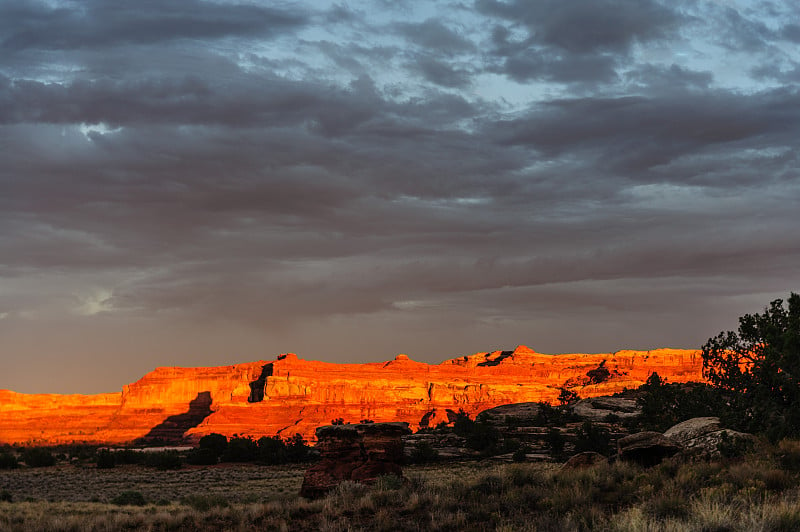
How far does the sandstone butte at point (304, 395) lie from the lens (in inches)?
4859

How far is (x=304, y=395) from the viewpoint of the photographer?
439ft

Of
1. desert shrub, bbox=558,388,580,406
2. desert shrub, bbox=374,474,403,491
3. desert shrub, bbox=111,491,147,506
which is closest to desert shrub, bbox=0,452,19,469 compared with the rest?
desert shrub, bbox=111,491,147,506

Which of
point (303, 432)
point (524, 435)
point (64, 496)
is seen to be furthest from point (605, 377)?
point (64, 496)

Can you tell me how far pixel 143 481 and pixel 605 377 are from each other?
394 feet

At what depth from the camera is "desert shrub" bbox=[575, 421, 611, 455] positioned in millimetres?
52125

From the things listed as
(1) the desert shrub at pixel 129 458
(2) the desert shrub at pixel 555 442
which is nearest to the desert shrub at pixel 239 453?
(1) the desert shrub at pixel 129 458

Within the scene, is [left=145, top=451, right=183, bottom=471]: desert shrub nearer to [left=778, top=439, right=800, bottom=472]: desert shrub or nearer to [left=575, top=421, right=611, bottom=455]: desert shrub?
[left=575, top=421, right=611, bottom=455]: desert shrub

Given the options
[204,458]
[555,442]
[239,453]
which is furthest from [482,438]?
[204,458]

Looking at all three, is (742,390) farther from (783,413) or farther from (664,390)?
(664,390)

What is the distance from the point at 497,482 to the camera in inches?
658

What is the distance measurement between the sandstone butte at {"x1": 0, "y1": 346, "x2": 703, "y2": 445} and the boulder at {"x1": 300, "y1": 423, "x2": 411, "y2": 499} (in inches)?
3059

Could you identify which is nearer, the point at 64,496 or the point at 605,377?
the point at 64,496

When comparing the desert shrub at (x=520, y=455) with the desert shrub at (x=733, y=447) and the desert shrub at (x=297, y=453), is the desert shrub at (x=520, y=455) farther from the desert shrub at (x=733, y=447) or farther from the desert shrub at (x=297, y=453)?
the desert shrub at (x=733, y=447)

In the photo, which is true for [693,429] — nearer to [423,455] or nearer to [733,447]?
[733,447]
